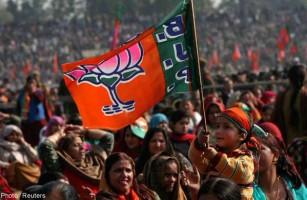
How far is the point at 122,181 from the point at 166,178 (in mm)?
585

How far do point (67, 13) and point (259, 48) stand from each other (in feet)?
159

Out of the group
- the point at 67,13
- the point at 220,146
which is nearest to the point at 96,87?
the point at 220,146

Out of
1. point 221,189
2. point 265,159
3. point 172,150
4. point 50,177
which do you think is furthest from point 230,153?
point 172,150

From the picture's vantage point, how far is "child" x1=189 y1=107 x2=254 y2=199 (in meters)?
5.17

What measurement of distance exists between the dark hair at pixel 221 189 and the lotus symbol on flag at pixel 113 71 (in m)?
1.85

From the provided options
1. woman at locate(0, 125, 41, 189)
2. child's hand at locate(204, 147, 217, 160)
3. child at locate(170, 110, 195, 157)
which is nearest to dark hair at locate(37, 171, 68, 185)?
child's hand at locate(204, 147, 217, 160)

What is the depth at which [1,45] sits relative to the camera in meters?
61.5

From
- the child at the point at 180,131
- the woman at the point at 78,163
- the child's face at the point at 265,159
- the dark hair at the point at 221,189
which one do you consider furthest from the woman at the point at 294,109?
the dark hair at the point at 221,189

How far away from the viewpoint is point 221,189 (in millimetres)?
4363

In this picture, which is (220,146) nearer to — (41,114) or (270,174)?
(270,174)

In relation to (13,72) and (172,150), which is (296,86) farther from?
(13,72)

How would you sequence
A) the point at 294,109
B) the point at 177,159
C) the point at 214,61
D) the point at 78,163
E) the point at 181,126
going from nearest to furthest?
the point at 177,159, the point at 78,163, the point at 181,126, the point at 294,109, the point at 214,61

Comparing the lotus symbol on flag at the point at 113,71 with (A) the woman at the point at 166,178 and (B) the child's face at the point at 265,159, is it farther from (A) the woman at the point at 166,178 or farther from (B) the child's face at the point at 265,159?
(B) the child's face at the point at 265,159

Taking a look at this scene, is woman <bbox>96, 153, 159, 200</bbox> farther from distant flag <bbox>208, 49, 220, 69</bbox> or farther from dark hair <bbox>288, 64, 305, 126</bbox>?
distant flag <bbox>208, 49, 220, 69</bbox>
